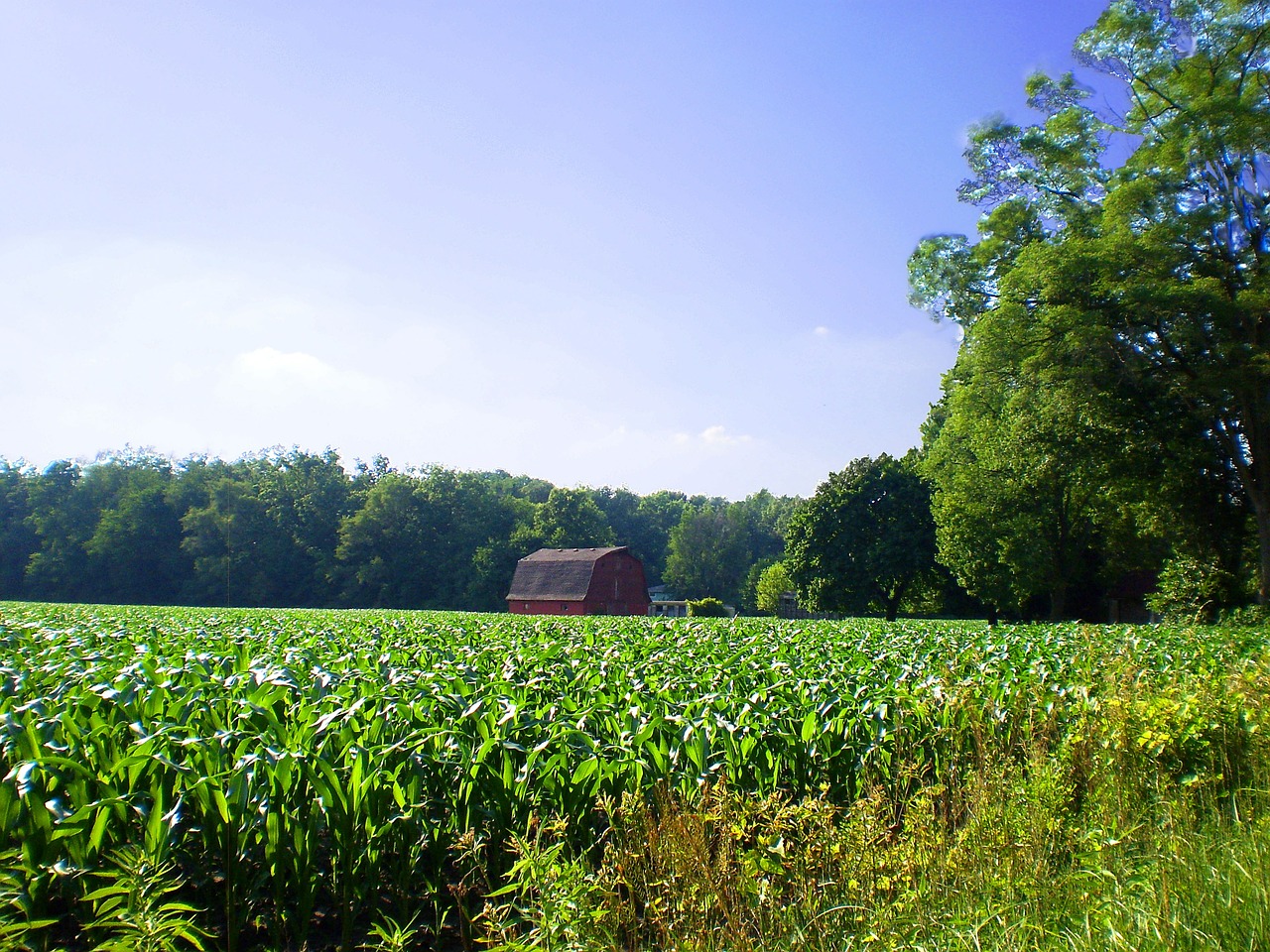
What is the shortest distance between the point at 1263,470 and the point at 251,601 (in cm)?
7517

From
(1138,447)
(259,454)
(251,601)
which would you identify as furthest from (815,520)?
(259,454)

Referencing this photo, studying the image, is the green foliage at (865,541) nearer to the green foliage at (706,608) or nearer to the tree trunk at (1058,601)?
the green foliage at (706,608)

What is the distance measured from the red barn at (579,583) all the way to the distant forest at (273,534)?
1206cm

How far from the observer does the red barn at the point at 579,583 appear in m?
55.1

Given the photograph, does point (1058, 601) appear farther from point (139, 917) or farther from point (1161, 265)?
point (139, 917)

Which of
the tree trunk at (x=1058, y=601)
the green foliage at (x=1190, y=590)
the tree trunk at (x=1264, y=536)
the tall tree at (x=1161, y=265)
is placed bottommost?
the tree trunk at (x=1058, y=601)

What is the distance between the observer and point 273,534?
76.9 meters

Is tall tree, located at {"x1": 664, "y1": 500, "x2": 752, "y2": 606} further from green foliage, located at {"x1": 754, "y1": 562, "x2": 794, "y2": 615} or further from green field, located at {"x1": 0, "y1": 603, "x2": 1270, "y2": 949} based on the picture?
green field, located at {"x1": 0, "y1": 603, "x2": 1270, "y2": 949}

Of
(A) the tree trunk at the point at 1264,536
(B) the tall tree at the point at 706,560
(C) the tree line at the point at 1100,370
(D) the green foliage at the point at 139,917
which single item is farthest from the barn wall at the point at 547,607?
(D) the green foliage at the point at 139,917

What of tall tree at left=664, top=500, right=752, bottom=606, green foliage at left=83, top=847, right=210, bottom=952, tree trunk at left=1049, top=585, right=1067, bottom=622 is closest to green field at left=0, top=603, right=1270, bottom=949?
green foliage at left=83, top=847, right=210, bottom=952

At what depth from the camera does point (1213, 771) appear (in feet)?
18.3

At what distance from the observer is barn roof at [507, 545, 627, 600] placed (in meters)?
55.5

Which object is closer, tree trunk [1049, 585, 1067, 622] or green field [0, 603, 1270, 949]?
green field [0, 603, 1270, 949]

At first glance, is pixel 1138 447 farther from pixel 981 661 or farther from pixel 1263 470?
pixel 981 661
